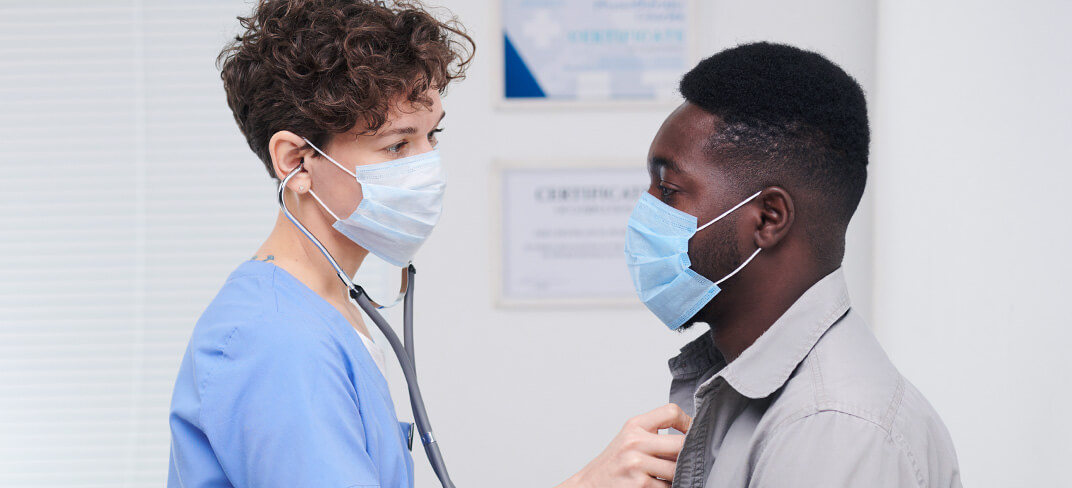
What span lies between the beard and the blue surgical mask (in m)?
0.39

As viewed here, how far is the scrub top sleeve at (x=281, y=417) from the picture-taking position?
32.5 inches

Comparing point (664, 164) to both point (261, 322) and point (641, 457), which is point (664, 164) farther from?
point (261, 322)

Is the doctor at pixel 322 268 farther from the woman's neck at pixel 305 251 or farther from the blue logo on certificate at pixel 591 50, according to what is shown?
the blue logo on certificate at pixel 591 50

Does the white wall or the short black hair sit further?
the white wall

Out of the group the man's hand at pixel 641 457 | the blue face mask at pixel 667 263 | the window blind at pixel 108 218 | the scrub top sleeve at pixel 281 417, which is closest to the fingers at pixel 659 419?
the man's hand at pixel 641 457

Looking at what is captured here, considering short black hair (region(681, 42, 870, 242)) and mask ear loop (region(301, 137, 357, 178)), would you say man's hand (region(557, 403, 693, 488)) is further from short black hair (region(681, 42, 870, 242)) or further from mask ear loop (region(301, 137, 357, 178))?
mask ear loop (region(301, 137, 357, 178))

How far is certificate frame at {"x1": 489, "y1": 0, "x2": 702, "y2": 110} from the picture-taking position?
1.98 metres

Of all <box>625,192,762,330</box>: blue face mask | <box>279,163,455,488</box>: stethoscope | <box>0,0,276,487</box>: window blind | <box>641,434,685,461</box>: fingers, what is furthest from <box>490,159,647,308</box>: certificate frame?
<box>641,434,685,461</box>: fingers

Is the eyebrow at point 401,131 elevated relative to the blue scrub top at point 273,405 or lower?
elevated

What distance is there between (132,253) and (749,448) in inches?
74.4

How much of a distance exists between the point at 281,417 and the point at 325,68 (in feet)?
1.46

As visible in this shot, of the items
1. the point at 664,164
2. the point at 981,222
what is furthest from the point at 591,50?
the point at 664,164

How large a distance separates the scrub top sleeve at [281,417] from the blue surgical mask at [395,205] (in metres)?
0.21

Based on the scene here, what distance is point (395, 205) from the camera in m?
1.06
